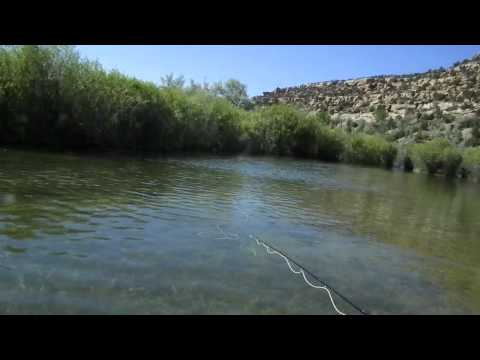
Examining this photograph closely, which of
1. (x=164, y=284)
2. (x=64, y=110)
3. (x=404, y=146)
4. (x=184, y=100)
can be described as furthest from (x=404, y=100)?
(x=164, y=284)

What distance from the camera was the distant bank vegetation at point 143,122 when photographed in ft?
128

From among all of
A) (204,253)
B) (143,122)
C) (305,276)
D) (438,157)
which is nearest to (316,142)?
(438,157)

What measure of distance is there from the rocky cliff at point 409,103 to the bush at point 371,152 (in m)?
18.0

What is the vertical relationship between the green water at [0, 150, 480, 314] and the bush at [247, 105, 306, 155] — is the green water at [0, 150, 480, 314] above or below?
below

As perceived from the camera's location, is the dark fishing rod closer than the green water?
No

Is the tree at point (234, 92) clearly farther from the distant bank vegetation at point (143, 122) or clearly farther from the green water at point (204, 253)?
the green water at point (204, 253)

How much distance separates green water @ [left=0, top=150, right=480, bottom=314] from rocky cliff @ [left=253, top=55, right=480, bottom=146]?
281ft

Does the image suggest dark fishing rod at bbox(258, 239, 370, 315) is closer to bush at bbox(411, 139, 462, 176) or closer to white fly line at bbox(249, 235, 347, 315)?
white fly line at bbox(249, 235, 347, 315)

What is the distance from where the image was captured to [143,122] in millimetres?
49312

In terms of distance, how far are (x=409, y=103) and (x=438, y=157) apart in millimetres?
60793

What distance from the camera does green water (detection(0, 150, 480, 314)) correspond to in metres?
7.62

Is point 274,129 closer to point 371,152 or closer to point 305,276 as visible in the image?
point 371,152

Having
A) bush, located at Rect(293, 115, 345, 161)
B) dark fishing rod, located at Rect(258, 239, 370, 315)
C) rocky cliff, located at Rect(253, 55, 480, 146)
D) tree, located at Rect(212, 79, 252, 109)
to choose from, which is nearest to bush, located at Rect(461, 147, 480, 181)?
rocky cliff, located at Rect(253, 55, 480, 146)

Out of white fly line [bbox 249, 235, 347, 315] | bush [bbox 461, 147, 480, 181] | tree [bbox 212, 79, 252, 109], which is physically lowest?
white fly line [bbox 249, 235, 347, 315]
